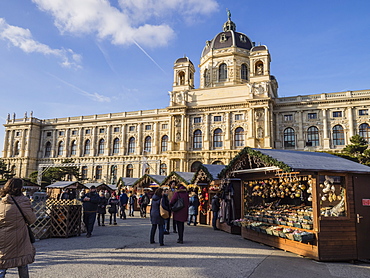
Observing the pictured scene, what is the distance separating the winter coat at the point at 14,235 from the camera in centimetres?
454

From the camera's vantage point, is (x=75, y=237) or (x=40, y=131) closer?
(x=75, y=237)

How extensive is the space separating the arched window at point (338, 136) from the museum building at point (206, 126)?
0.11 metres

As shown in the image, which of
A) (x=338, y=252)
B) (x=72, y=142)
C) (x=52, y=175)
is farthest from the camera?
(x=72, y=142)

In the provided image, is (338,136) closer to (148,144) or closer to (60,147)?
(148,144)

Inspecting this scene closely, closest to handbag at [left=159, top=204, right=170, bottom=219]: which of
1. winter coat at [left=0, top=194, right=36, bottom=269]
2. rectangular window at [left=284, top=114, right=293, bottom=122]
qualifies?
winter coat at [left=0, top=194, right=36, bottom=269]

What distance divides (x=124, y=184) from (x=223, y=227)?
1746cm

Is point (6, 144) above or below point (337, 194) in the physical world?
above

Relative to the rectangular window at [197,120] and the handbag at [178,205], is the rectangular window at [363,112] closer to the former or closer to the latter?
the rectangular window at [197,120]

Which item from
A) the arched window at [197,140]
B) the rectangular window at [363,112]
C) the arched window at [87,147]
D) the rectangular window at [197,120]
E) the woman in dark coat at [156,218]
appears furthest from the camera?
the arched window at [87,147]

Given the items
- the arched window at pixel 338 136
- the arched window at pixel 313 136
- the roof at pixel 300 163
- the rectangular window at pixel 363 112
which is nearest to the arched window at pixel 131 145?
the arched window at pixel 313 136

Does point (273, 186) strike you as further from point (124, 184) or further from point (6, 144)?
point (6, 144)

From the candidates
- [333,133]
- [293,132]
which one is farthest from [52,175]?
[333,133]

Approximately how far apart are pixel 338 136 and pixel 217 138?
48.5 feet

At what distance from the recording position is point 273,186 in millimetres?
10992
